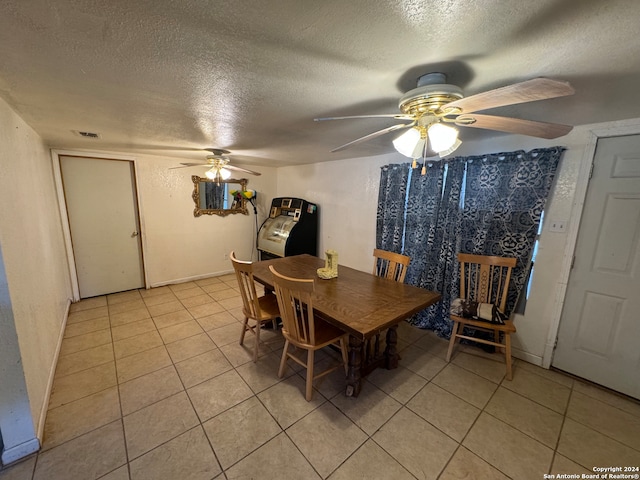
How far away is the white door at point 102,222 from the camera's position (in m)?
3.25

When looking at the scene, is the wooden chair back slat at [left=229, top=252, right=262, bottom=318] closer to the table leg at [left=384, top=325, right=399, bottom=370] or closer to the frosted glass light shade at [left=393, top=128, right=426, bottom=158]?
the table leg at [left=384, top=325, right=399, bottom=370]

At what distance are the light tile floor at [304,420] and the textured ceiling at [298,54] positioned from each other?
6.62 ft

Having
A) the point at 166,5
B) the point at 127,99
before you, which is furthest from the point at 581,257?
the point at 127,99

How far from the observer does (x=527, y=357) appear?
232cm

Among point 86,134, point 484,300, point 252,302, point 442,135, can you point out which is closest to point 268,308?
point 252,302

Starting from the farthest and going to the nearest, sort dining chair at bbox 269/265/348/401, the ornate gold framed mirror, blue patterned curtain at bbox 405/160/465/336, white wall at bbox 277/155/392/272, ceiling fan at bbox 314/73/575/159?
the ornate gold framed mirror < white wall at bbox 277/155/392/272 < blue patterned curtain at bbox 405/160/465/336 < dining chair at bbox 269/265/348/401 < ceiling fan at bbox 314/73/575/159

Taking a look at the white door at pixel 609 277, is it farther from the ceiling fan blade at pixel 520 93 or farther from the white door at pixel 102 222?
the white door at pixel 102 222

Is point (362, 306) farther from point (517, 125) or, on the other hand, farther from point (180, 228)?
point (180, 228)

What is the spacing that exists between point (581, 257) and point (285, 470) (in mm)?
2670

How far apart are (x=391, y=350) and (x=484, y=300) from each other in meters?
1.04

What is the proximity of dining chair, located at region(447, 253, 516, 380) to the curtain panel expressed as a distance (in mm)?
119

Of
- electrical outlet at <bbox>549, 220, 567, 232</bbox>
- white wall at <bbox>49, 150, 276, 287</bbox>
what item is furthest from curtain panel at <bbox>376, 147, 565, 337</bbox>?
white wall at <bbox>49, 150, 276, 287</bbox>

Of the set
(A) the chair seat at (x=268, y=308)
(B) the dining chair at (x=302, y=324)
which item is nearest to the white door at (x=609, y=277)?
(B) the dining chair at (x=302, y=324)

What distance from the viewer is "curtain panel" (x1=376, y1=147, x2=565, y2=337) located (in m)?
2.15
